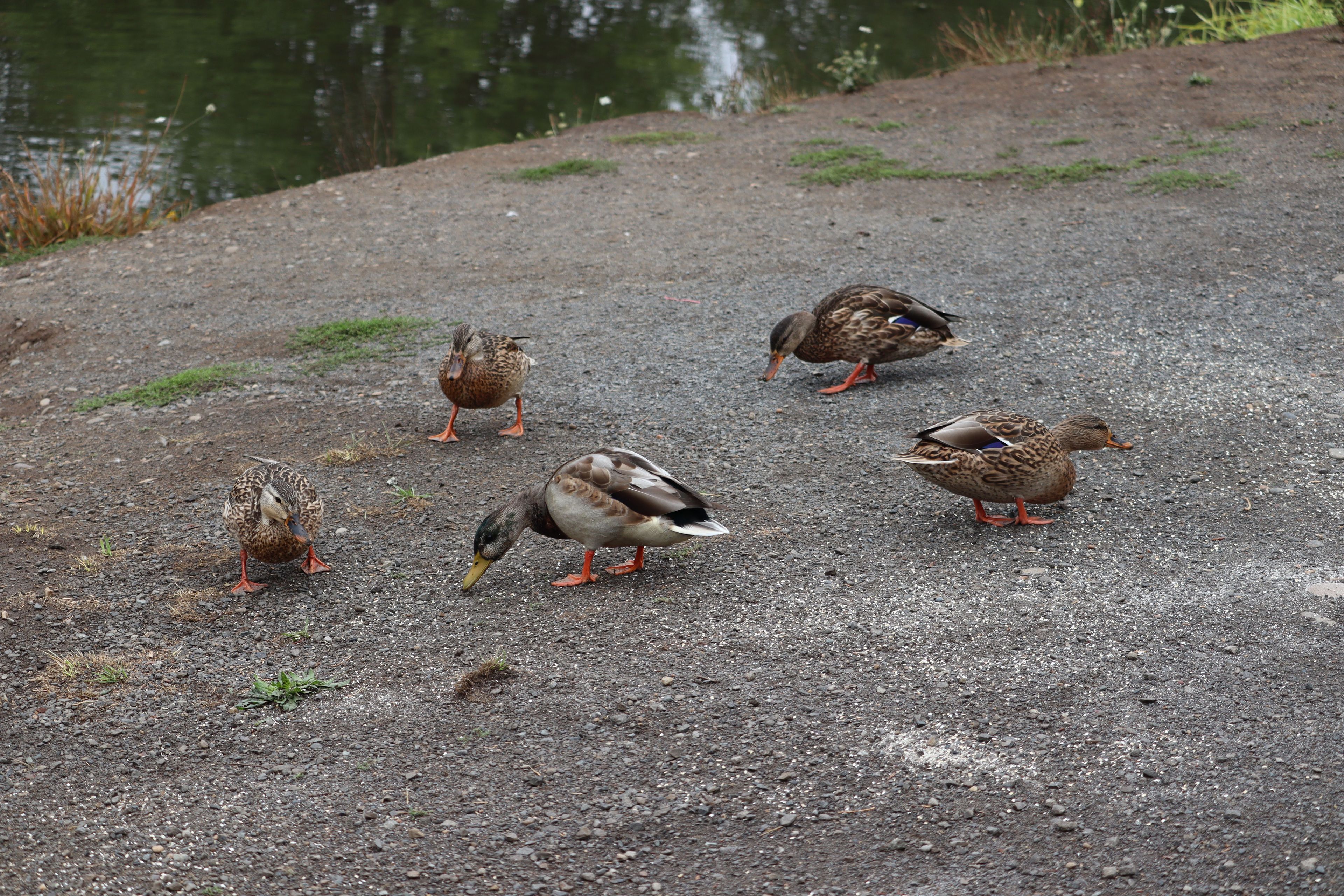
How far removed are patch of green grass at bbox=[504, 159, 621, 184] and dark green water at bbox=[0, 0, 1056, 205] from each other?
274 cm

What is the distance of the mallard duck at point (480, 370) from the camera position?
652 centimetres

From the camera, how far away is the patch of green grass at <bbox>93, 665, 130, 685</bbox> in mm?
4426

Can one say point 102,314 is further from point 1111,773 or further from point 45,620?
point 1111,773

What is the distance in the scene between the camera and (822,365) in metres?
8.05

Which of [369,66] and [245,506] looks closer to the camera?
[245,506]

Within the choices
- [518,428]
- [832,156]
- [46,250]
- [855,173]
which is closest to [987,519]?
[518,428]

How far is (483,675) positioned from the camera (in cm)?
435

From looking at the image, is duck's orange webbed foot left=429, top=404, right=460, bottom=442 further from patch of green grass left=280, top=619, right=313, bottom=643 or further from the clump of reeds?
the clump of reeds

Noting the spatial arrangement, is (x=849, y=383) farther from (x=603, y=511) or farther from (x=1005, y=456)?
(x=603, y=511)

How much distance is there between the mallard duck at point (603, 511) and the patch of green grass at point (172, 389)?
3.51 metres

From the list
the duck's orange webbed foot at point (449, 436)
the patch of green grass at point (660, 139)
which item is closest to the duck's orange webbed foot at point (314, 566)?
the duck's orange webbed foot at point (449, 436)

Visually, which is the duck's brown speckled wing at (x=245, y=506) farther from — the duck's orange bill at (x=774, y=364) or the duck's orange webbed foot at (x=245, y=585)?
the duck's orange bill at (x=774, y=364)

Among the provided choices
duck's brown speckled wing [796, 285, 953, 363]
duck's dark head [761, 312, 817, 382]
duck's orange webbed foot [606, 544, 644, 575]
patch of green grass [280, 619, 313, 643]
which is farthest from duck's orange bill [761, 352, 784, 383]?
patch of green grass [280, 619, 313, 643]

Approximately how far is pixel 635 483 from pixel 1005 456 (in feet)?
5.67
